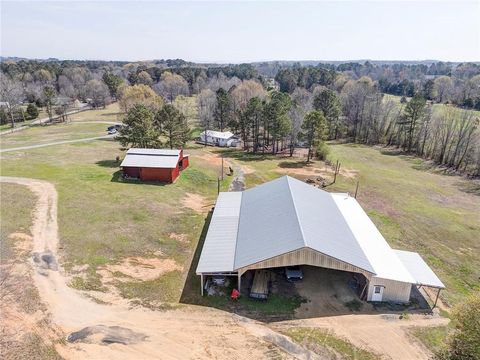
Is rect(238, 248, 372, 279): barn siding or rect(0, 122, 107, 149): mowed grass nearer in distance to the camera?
rect(238, 248, 372, 279): barn siding

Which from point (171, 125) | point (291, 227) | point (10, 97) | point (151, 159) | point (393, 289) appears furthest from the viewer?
point (10, 97)

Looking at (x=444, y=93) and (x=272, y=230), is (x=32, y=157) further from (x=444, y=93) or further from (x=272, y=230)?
(x=444, y=93)

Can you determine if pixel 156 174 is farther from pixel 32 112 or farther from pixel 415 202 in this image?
pixel 32 112

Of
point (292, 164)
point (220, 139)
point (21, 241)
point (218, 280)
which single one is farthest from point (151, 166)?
point (220, 139)

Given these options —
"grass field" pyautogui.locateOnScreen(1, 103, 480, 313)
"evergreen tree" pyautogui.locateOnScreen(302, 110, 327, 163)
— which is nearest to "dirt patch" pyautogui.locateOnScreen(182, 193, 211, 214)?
"grass field" pyautogui.locateOnScreen(1, 103, 480, 313)

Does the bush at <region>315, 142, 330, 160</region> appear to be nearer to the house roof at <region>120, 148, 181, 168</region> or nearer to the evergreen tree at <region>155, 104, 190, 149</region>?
the evergreen tree at <region>155, 104, 190, 149</region>

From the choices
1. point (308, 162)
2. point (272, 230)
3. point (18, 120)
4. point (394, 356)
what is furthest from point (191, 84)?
point (394, 356)
